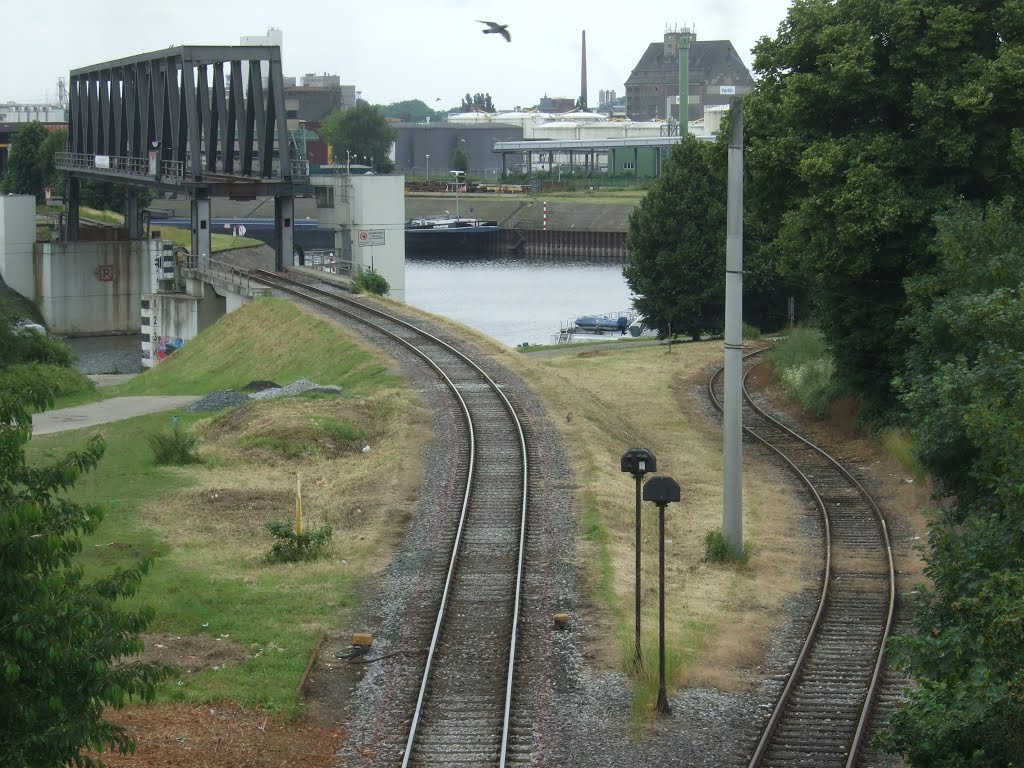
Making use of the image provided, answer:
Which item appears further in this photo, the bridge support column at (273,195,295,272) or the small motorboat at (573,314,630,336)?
the small motorboat at (573,314,630,336)

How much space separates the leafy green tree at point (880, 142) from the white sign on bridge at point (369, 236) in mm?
38273

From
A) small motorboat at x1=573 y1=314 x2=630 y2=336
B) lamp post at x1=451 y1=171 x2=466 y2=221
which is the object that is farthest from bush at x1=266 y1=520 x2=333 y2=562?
lamp post at x1=451 y1=171 x2=466 y2=221

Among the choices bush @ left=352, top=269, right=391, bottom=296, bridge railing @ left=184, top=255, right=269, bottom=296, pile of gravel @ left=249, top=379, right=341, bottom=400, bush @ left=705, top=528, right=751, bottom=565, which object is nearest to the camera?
bush @ left=705, top=528, right=751, bottom=565

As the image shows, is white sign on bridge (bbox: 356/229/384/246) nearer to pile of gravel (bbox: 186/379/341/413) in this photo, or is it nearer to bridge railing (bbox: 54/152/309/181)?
bridge railing (bbox: 54/152/309/181)

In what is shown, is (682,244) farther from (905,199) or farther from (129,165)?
(129,165)

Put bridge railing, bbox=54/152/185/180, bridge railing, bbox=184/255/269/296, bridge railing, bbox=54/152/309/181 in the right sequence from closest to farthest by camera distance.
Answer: bridge railing, bbox=184/255/269/296
bridge railing, bbox=54/152/309/181
bridge railing, bbox=54/152/185/180

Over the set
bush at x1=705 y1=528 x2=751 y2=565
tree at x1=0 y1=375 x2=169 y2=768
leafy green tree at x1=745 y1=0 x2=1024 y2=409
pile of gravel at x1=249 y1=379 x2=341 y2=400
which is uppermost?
leafy green tree at x1=745 y1=0 x2=1024 y2=409

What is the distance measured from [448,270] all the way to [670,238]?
7465 cm

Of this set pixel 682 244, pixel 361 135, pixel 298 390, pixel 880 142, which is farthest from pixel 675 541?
pixel 361 135

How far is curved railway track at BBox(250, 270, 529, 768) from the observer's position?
1359 centimetres

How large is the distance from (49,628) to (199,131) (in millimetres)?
61695

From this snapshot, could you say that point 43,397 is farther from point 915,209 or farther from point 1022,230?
point 915,209

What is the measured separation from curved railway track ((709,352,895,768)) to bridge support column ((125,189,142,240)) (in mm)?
66212

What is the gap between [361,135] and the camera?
178125mm
